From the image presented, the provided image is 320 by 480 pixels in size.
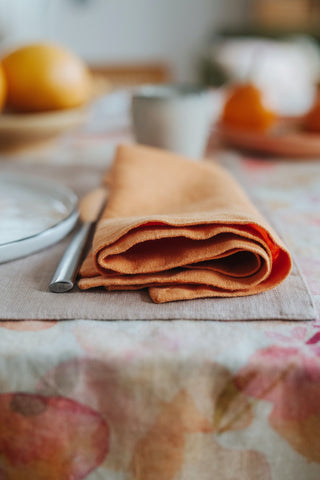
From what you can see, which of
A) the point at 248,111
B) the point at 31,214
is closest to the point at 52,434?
the point at 31,214

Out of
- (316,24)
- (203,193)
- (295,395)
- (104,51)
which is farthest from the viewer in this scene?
(104,51)

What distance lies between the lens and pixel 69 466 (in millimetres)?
254

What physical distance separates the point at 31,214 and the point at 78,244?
0.23 ft

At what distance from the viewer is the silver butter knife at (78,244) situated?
30 cm

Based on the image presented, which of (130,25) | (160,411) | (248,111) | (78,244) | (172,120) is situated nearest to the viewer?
(160,411)

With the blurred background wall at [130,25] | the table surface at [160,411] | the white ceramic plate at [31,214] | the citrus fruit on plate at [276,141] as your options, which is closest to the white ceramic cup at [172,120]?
the citrus fruit on plate at [276,141]

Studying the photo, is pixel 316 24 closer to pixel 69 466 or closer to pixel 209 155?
pixel 209 155

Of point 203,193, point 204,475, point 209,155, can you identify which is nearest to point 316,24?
point 209,155

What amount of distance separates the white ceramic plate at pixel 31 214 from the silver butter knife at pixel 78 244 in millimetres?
14

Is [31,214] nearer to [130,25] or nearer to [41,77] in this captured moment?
[41,77]

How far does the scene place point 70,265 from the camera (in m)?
0.32

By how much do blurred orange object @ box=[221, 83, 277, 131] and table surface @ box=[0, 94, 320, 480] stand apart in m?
0.53

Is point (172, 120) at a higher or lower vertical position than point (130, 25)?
higher

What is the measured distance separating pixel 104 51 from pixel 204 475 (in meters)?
3.44
